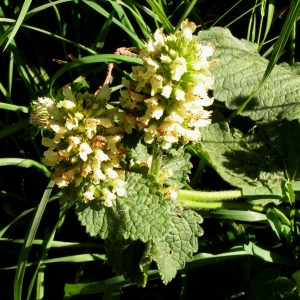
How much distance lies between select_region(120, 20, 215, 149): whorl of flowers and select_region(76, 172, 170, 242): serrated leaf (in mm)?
311

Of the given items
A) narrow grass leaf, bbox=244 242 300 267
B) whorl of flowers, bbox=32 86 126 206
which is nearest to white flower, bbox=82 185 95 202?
whorl of flowers, bbox=32 86 126 206

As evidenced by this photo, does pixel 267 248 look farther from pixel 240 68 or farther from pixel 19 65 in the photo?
pixel 19 65

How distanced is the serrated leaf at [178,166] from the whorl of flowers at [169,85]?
0.59 metres

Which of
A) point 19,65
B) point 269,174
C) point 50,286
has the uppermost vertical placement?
point 19,65

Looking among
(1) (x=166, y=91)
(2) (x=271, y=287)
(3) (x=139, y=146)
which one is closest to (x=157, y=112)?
(1) (x=166, y=91)

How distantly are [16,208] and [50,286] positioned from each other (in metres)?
0.51

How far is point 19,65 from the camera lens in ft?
9.27

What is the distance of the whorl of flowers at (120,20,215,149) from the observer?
6.14ft

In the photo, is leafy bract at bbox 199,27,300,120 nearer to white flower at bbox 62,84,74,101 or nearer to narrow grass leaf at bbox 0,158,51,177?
white flower at bbox 62,84,74,101

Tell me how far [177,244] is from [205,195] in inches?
13.1

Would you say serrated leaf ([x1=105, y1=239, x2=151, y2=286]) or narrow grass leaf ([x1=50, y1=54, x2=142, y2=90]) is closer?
serrated leaf ([x1=105, y1=239, x2=151, y2=286])

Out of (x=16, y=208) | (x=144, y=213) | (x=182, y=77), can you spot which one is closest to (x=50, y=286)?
(x=16, y=208)

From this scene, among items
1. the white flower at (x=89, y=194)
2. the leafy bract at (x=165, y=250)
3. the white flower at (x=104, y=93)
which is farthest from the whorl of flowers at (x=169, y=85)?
the leafy bract at (x=165, y=250)

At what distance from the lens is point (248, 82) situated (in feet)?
9.20
